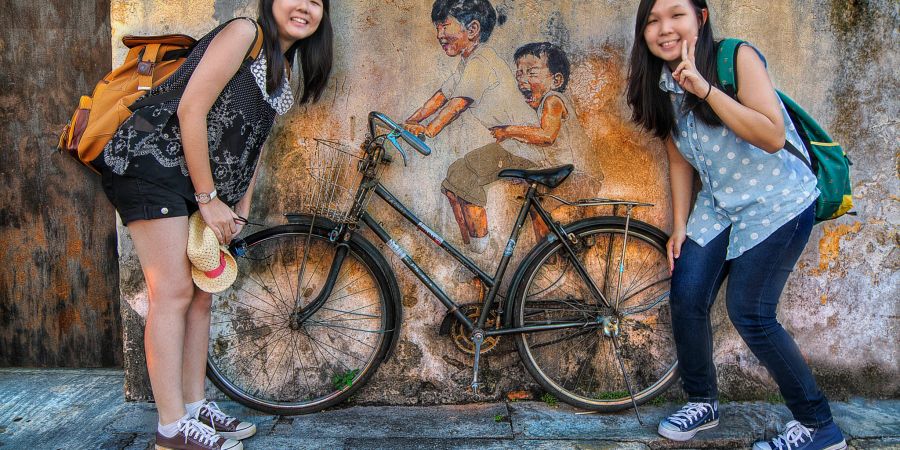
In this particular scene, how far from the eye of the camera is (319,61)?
10.7 ft

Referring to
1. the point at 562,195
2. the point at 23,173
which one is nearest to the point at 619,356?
the point at 562,195

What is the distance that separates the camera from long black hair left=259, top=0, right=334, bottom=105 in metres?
3.01

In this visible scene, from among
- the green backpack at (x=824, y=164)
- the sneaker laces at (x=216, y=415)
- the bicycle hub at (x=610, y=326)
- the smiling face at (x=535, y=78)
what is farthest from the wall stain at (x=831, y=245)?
the sneaker laces at (x=216, y=415)

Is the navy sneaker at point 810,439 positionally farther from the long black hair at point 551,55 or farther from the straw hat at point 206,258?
the straw hat at point 206,258

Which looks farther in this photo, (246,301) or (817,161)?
(246,301)

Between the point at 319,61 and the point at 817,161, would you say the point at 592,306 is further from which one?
the point at 319,61

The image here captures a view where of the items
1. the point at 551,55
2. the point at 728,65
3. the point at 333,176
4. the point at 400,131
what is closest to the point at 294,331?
the point at 333,176

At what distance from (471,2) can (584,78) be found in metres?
0.75

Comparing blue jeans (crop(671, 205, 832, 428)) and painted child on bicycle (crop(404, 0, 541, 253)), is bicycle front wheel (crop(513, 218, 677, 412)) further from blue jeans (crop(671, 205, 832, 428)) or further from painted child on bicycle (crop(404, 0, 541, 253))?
painted child on bicycle (crop(404, 0, 541, 253))

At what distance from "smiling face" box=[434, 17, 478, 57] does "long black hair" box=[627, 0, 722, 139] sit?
35.0 inches

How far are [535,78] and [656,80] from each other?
71cm

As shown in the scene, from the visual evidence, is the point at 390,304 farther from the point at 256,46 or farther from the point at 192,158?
the point at 256,46

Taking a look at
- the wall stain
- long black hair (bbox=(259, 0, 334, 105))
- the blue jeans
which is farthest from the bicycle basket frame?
the wall stain

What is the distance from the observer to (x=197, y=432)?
3119mm
